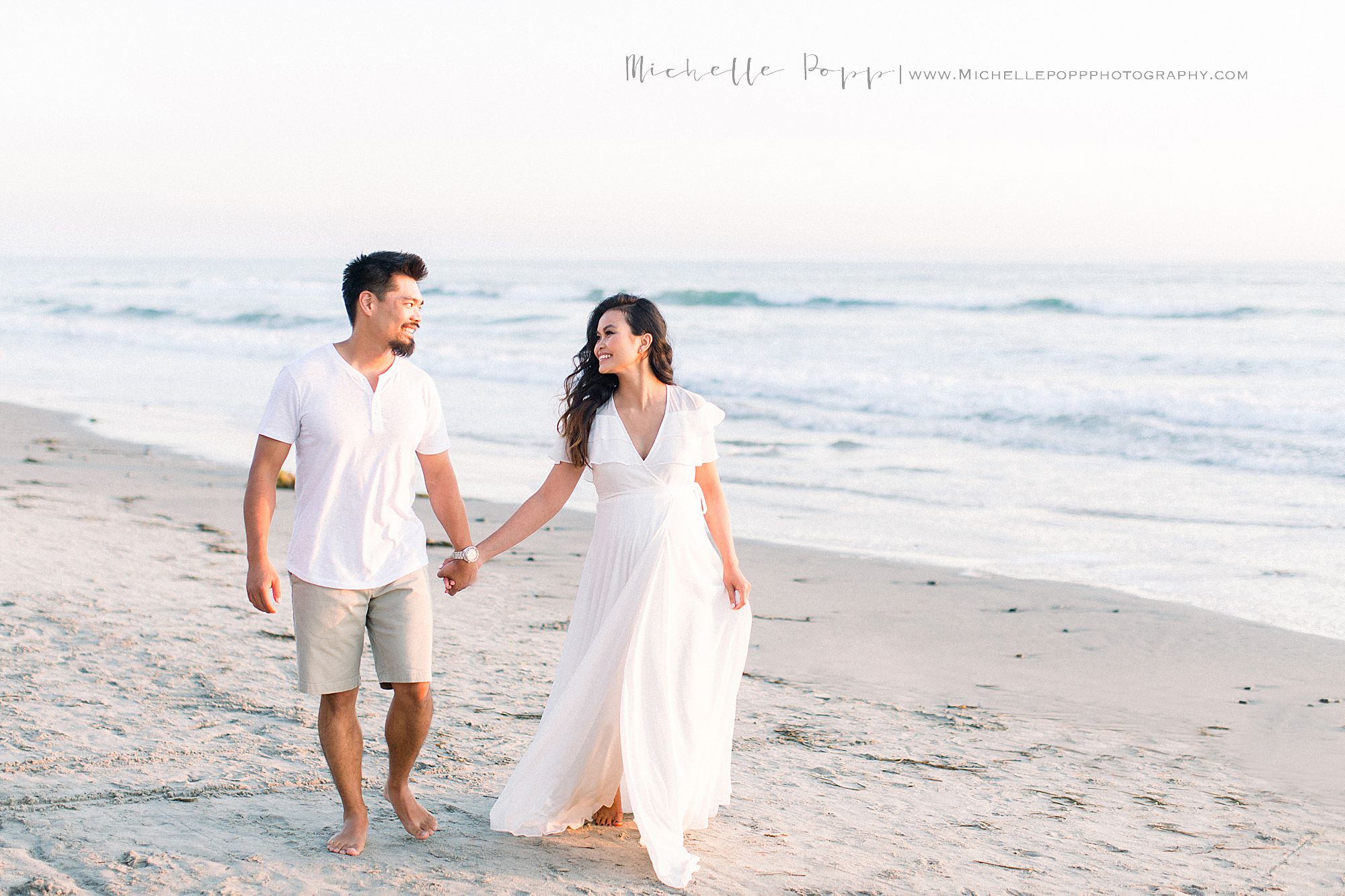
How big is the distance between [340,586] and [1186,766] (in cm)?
323

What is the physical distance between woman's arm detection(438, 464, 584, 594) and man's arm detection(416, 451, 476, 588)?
65mm

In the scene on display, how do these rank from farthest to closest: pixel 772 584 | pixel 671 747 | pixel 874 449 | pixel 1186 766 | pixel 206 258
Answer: pixel 206 258 → pixel 874 449 → pixel 772 584 → pixel 1186 766 → pixel 671 747

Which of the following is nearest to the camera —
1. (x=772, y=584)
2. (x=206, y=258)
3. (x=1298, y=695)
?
(x=1298, y=695)

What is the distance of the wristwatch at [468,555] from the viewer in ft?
11.5

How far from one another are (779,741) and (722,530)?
1.34m

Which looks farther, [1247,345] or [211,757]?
[1247,345]

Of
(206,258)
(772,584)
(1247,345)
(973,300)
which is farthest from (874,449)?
(206,258)

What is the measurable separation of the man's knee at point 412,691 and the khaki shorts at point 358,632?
0.06ft

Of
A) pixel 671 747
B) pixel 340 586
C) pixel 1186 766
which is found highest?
pixel 340 586

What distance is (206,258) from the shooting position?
116062 millimetres

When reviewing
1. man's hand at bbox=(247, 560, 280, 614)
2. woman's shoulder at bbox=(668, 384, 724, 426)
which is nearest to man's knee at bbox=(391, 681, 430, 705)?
man's hand at bbox=(247, 560, 280, 614)

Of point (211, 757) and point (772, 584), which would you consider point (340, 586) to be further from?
point (772, 584)

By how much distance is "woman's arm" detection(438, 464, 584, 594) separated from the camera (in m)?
3.58

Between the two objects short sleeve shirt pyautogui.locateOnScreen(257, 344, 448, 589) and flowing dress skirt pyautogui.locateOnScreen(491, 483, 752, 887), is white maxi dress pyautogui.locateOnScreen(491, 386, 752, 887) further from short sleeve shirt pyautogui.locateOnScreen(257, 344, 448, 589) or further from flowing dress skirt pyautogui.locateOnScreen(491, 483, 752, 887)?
short sleeve shirt pyautogui.locateOnScreen(257, 344, 448, 589)
